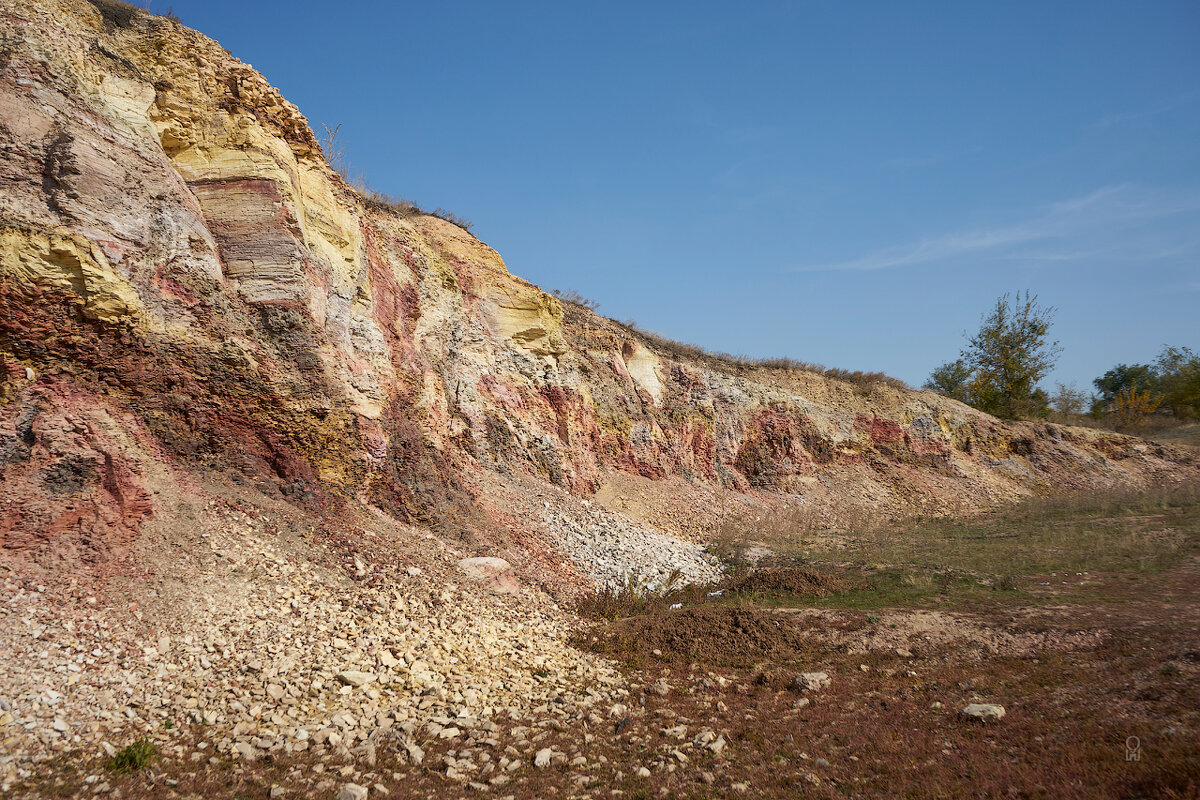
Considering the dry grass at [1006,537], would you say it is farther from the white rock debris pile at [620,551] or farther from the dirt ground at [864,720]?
the dirt ground at [864,720]

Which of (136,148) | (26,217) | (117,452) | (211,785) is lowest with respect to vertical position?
(211,785)

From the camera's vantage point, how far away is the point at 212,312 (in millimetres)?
9367

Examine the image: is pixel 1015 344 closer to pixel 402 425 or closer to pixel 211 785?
pixel 402 425

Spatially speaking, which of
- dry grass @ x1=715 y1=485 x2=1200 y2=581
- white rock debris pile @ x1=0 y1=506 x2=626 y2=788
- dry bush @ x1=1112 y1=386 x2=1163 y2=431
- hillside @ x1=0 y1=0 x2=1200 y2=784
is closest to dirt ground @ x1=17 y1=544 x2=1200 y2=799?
white rock debris pile @ x1=0 y1=506 x2=626 y2=788

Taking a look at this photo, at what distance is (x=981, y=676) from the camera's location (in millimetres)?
7469

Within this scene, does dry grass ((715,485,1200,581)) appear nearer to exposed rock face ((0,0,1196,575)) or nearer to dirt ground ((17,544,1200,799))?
dirt ground ((17,544,1200,799))

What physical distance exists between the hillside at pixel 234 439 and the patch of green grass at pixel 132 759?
16.0 inches

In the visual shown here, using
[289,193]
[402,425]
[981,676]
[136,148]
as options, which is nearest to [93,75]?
[136,148]

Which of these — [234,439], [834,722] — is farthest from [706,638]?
[234,439]

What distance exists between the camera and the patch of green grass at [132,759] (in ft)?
15.9

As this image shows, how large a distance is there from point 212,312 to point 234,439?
199 cm

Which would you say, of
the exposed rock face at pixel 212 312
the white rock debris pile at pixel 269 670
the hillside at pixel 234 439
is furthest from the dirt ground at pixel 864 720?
the exposed rock face at pixel 212 312

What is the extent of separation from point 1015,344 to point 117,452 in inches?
1682

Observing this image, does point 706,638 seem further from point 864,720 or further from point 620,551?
point 620,551
